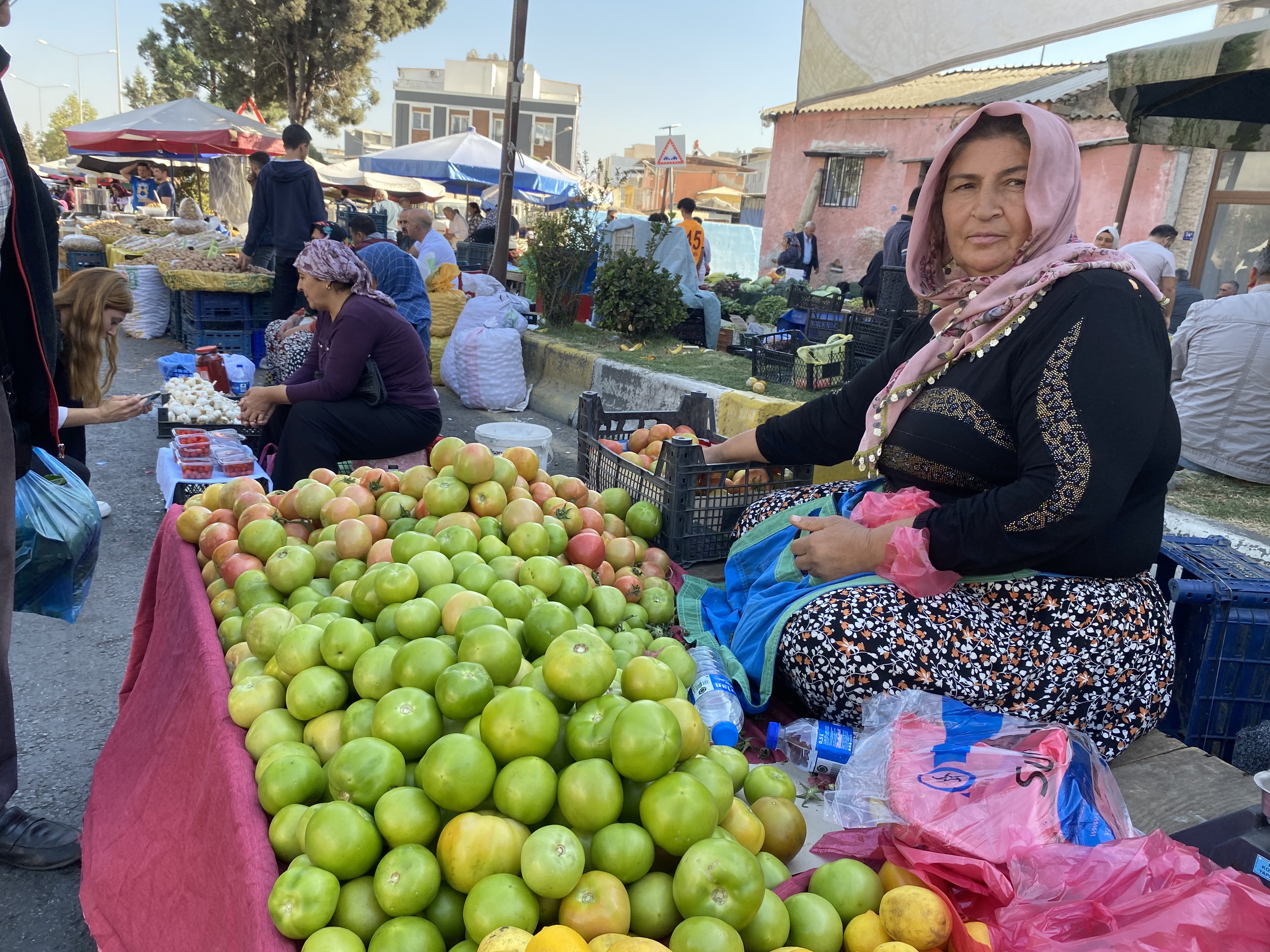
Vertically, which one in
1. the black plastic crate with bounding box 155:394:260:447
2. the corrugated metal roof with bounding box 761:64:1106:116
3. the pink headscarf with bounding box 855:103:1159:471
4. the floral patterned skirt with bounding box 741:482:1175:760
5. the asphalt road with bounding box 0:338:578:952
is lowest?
the asphalt road with bounding box 0:338:578:952

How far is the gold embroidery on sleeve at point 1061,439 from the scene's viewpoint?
185cm

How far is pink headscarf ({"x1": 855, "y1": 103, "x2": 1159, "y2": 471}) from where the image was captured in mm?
2059

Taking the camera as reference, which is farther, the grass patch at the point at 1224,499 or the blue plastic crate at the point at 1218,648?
the grass patch at the point at 1224,499

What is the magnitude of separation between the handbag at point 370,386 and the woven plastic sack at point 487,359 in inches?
134

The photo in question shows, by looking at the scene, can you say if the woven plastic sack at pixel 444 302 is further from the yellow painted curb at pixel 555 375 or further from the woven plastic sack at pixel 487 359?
the yellow painted curb at pixel 555 375

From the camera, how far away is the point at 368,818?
1382mm

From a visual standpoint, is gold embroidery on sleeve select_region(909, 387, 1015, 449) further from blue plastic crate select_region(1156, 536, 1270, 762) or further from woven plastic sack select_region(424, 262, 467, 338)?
woven plastic sack select_region(424, 262, 467, 338)

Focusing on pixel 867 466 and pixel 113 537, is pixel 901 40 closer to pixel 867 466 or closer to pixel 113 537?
pixel 867 466

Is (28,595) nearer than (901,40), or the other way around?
(28,595)

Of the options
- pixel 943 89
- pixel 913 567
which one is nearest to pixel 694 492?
pixel 913 567

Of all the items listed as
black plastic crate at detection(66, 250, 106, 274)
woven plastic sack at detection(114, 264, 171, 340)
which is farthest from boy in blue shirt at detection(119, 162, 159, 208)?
woven plastic sack at detection(114, 264, 171, 340)

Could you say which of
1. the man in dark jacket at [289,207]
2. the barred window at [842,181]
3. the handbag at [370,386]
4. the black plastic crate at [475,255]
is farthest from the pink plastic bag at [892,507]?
the barred window at [842,181]

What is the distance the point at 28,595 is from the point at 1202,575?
3622 millimetres

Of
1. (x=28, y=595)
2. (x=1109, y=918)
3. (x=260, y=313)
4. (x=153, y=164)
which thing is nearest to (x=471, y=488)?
(x=28, y=595)
